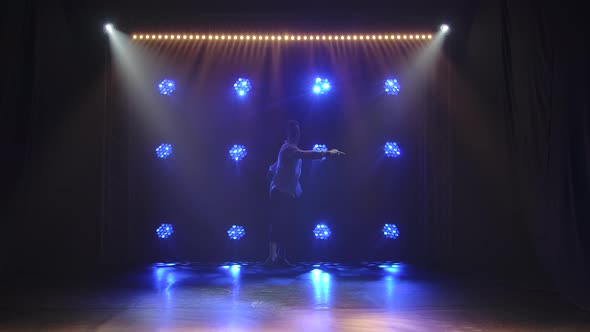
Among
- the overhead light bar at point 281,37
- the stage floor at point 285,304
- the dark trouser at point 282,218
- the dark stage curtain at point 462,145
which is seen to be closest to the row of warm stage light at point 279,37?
the overhead light bar at point 281,37

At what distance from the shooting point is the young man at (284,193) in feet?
17.3

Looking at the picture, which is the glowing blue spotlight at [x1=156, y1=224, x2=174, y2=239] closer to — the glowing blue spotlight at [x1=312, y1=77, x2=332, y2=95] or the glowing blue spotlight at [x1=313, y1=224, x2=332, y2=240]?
the glowing blue spotlight at [x1=313, y1=224, x2=332, y2=240]

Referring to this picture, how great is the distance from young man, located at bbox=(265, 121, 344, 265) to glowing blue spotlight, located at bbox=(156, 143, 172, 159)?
1614 millimetres

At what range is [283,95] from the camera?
20.5 ft

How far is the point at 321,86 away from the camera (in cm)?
618

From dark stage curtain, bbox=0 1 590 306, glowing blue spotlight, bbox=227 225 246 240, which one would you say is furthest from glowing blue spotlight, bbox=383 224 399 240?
glowing blue spotlight, bbox=227 225 246 240

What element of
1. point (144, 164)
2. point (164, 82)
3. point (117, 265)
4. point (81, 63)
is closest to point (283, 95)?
point (164, 82)

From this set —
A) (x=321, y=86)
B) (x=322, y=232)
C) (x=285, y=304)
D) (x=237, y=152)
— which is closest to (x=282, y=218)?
(x=322, y=232)

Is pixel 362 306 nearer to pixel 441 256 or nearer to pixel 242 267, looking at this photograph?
pixel 242 267

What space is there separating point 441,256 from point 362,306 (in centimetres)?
284

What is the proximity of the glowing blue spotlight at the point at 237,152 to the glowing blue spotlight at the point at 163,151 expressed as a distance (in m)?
0.80

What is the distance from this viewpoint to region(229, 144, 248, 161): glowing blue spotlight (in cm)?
616

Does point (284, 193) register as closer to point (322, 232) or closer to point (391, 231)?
point (322, 232)

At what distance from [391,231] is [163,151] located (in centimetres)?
309
